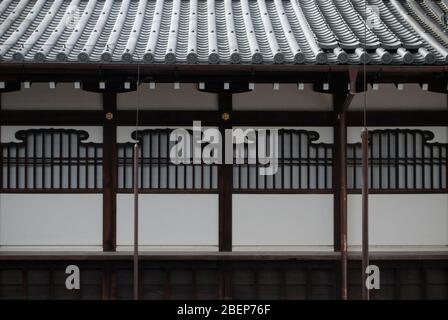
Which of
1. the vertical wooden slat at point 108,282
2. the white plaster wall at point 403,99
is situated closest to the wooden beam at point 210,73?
the white plaster wall at point 403,99

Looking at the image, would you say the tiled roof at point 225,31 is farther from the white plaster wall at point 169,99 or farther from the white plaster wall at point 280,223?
the white plaster wall at point 280,223

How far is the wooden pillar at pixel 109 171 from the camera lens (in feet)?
29.5

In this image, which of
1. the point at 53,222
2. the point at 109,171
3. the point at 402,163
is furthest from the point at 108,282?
the point at 402,163

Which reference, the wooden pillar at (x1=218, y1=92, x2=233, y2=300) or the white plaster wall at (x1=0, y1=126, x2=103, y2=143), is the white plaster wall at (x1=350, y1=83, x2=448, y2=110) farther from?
the white plaster wall at (x1=0, y1=126, x2=103, y2=143)

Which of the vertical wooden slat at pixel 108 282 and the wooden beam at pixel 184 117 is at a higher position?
the wooden beam at pixel 184 117

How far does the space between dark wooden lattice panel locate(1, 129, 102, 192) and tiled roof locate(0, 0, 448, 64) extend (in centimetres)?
149

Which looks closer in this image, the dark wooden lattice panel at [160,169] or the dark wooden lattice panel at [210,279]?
the dark wooden lattice panel at [210,279]

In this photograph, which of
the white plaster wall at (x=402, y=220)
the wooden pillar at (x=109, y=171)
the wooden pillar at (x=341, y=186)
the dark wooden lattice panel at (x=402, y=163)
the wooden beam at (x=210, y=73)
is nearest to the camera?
the wooden beam at (x=210, y=73)

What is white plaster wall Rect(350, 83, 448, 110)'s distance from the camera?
9086 millimetres

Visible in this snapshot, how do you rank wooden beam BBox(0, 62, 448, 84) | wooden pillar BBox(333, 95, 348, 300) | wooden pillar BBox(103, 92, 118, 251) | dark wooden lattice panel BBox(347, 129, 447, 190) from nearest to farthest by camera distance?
wooden beam BBox(0, 62, 448, 84) < wooden pillar BBox(333, 95, 348, 300) < wooden pillar BBox(103, 92, 118, 251) < dark wooden lattice panel BBox(347, 129, 447, 190)

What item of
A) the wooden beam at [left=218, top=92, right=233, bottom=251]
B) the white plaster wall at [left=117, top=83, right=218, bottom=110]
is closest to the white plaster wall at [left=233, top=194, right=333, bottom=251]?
the wooden beam at [left=218, top=92, right=233, bottom=251]

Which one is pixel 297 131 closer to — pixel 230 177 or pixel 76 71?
pixel 230 177

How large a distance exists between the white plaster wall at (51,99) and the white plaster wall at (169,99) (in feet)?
1.44

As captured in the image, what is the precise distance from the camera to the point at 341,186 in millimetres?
9023
